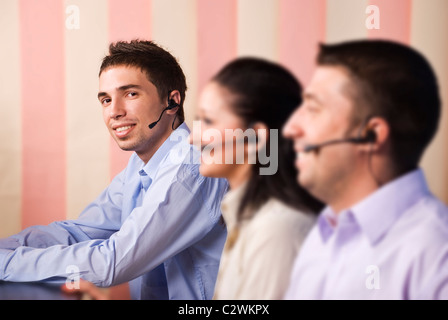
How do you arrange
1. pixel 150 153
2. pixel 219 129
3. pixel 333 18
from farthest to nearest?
pixel 150 153, pixel 333 18, pixel 219 129

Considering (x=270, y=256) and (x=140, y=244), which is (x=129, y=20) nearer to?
(x=140, y=244)

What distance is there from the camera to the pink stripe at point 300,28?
140cm

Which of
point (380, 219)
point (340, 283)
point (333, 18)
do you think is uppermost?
point (333, 18)

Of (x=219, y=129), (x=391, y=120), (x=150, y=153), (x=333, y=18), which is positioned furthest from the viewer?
(x=150, y=153)

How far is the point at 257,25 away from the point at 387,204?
64 centimetres

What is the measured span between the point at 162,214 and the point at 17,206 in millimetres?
494

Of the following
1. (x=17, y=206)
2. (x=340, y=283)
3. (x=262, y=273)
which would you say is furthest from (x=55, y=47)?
(x=340, y=283)

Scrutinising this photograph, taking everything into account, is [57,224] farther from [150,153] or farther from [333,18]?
[333,18]

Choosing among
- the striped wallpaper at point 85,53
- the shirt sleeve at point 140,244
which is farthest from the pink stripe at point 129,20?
the shirt sleeve at point 140,244

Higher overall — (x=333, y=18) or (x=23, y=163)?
(x=333, y=18)

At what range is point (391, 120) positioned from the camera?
1066mm

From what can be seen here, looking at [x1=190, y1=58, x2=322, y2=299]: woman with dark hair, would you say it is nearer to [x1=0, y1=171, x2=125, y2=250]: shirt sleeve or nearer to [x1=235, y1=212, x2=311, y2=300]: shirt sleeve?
[x1=235, y1=212, x2=311, y2=300]: shirt sleeve

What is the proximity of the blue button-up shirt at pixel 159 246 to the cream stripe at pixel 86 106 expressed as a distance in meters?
0.11
